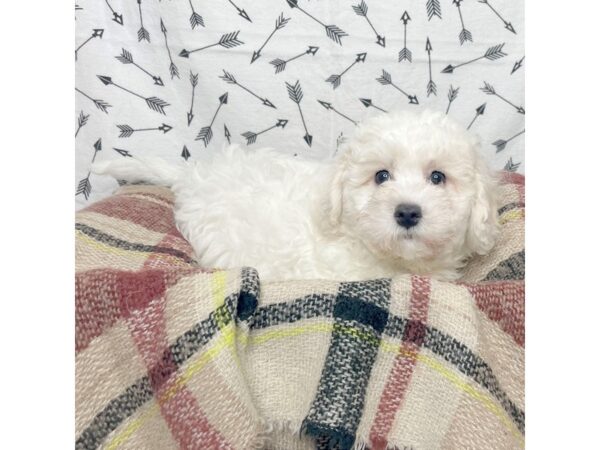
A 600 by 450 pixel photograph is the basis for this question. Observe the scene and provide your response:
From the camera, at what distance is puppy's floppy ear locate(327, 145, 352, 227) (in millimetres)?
1878

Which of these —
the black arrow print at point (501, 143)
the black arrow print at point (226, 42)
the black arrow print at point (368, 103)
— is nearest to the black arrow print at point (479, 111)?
the black arrow print at point (501, 143)

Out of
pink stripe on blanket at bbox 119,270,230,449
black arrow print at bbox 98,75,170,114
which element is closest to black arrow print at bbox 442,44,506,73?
black arrow print at bbox 98,75,170,114

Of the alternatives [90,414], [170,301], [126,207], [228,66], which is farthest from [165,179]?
[90,414]

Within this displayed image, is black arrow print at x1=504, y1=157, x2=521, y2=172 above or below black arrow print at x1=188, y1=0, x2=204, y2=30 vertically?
below

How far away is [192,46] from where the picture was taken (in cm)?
243

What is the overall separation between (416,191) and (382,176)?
16 centimetres

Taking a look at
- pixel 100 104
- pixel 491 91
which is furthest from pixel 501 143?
pixel 100 104

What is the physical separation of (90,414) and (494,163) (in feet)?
6.38

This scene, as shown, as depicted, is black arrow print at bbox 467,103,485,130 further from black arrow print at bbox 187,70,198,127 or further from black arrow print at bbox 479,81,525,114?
black arrow print at bbox 187,70,198,127

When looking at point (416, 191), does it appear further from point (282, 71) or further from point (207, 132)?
point (207, 132)

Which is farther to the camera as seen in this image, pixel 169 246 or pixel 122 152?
pixel 122 152

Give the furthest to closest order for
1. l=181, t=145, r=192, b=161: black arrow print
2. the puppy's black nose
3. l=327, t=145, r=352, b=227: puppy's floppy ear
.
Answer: l=181, t=145, r=192, b=161: black arrow print → l=327, t=145, r=352, b=227: puppy's floppy ear → the puppy's black nose

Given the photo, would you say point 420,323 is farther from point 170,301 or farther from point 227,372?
point 170,301

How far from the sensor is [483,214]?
1.77 m
